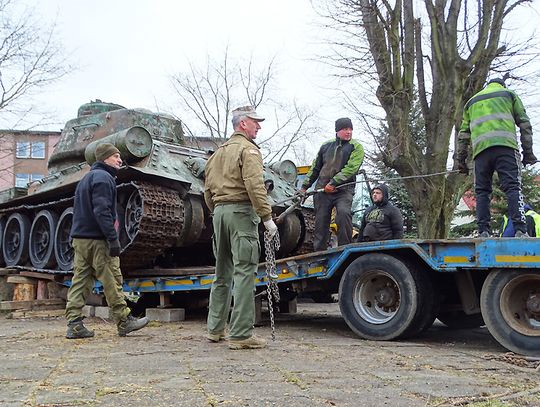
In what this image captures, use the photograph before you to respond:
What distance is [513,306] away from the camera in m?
5.39

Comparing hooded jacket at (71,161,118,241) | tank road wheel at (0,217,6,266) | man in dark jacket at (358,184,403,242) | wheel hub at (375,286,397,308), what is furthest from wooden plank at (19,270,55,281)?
wheel hub at (375,286,397,308)

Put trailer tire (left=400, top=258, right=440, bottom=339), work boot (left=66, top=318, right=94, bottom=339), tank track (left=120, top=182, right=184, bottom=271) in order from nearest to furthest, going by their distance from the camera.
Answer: trailer tire (left=400, top=258, right=440, bottom=339) < work boot (left=66, top=318, right=94, bottom=339) < tank track (left=120, top=182, right=184, bottom=271)

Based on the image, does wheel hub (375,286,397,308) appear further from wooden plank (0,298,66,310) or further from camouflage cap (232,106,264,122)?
wooden plank (0,298,66,310)

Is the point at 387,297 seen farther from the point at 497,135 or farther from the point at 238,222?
the point at 497,135

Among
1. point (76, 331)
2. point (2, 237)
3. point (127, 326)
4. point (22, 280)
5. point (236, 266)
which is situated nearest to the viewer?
point (236, 266)

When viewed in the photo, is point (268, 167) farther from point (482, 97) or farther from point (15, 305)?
point (482, 97)

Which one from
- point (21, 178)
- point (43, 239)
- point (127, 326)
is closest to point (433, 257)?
point (127, 326)

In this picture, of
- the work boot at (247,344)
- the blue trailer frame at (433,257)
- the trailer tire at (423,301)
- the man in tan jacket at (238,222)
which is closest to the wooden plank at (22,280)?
the blue trailer frame at (433,257)

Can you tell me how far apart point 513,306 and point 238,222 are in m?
2.33

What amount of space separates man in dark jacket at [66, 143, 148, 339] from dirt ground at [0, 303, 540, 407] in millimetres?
205

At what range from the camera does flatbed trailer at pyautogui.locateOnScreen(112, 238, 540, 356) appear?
17.4 ft

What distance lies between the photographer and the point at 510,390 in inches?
152

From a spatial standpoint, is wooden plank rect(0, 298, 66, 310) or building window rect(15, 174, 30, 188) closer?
wooden plank rect(0, 298, 66, 310)

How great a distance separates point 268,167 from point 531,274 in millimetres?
6200
